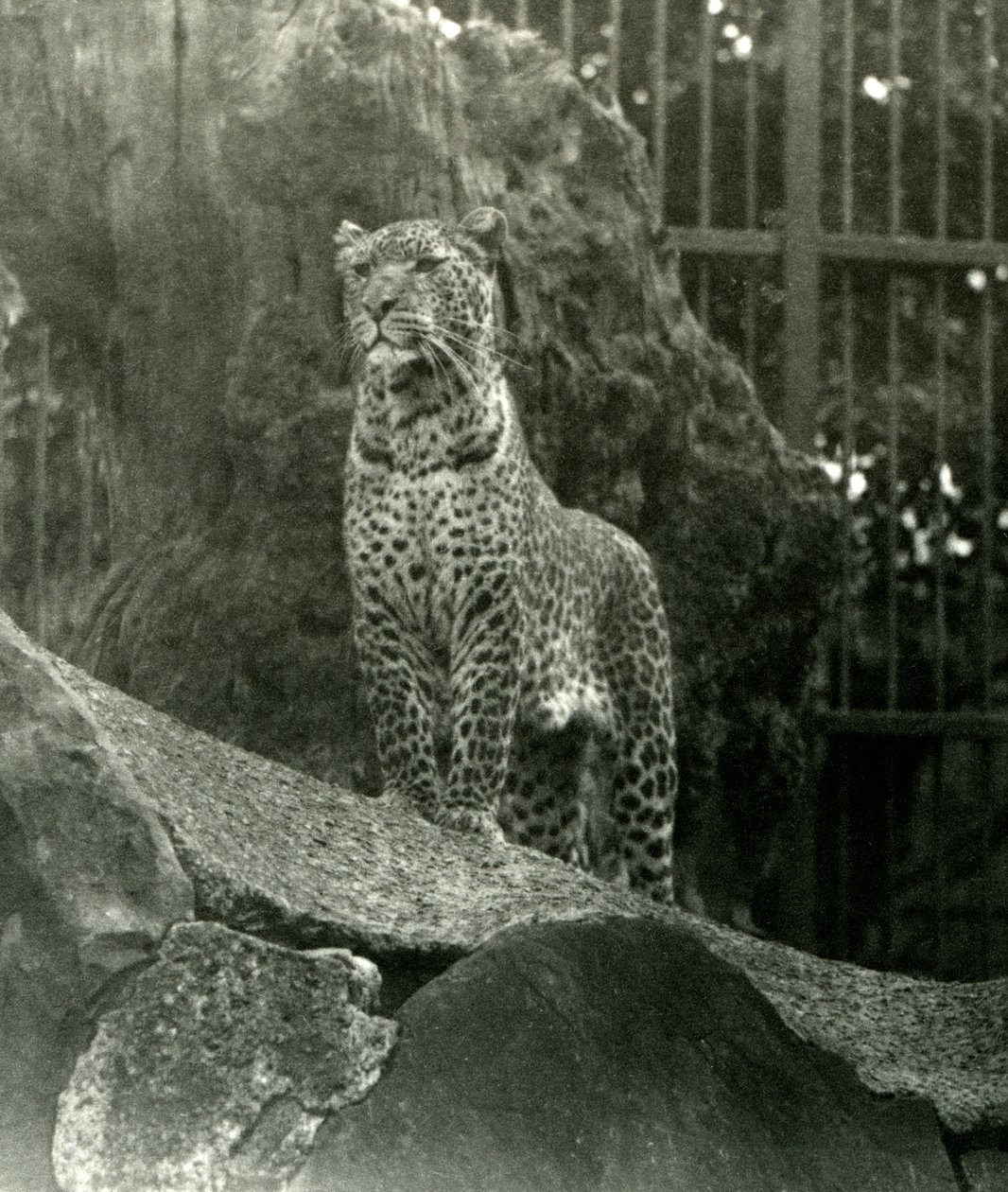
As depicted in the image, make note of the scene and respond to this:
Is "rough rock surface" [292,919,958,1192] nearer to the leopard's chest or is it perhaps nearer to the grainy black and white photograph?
the grainy black and white photograph

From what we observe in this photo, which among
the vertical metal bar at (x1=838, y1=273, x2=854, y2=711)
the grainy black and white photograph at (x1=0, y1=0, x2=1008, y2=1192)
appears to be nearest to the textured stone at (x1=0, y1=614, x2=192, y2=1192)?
the grainy black and white photograph at (x1=0, y1=0, x2=1008, y2=1192)

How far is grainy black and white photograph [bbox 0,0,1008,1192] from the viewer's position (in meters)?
5.55

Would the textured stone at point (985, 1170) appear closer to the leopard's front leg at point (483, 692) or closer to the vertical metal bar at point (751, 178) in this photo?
the leopard's front leg at point (483, 692)

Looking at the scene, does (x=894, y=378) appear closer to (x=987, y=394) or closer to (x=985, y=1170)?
(x=987, y=394)

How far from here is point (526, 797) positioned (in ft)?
24.8

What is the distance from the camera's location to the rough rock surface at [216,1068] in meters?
4.39

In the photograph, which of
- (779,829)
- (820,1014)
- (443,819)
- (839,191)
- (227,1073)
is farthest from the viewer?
(839,191)

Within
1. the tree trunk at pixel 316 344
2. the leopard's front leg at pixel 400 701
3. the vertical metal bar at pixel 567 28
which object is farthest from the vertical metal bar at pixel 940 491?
the leopard's front leg at pixel 400 701

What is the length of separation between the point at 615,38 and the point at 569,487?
6.02 ft

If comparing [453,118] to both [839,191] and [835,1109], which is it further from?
[835,1109]

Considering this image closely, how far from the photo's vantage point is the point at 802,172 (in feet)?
28.4

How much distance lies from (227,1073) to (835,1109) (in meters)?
1.42

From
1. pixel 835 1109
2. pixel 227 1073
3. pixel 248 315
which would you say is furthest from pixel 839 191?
pixel 227 1073

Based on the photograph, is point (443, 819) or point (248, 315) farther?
point (248, 315)
